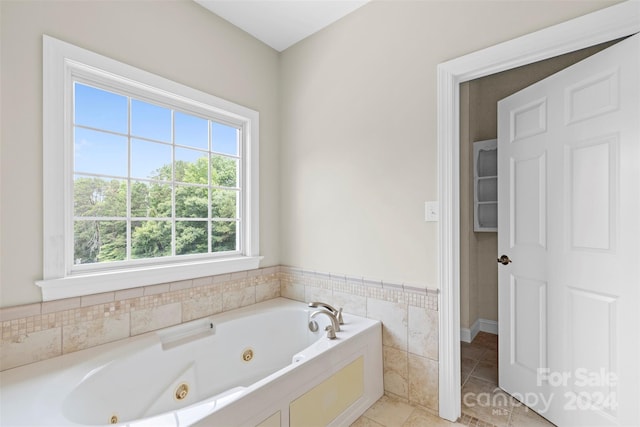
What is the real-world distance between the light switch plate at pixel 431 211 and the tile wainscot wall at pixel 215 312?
433 millimetres

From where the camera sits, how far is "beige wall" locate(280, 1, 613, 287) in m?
1.71

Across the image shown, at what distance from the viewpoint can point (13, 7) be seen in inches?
54.0

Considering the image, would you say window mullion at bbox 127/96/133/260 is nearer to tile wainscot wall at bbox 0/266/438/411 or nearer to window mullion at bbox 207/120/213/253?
tile wainscot wall at bbox 0/266/438/411

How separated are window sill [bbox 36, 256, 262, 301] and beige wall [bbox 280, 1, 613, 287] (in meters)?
0.62

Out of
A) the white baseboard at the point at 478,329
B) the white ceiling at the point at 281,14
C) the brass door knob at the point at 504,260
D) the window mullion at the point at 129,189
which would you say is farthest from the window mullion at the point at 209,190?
the white baseboard at the point at 478,329

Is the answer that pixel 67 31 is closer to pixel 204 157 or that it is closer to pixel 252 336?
pixel 204 157

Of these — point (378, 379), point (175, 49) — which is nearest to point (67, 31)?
point (175, 49)

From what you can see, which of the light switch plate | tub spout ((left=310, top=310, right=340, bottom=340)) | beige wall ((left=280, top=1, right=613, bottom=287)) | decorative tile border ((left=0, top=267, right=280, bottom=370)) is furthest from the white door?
decorative tile border ((left=0, top=267, right=280, bottom=370))

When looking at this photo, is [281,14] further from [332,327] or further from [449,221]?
[332,327]

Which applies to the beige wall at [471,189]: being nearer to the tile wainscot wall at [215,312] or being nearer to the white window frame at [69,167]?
the tile wainscot wall at [215,312]

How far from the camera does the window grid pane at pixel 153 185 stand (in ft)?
5.49

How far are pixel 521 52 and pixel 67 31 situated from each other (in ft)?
7.36

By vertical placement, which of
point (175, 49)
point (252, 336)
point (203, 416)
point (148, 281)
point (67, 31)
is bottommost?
point (252, 336)

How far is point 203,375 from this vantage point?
71.1 inches
